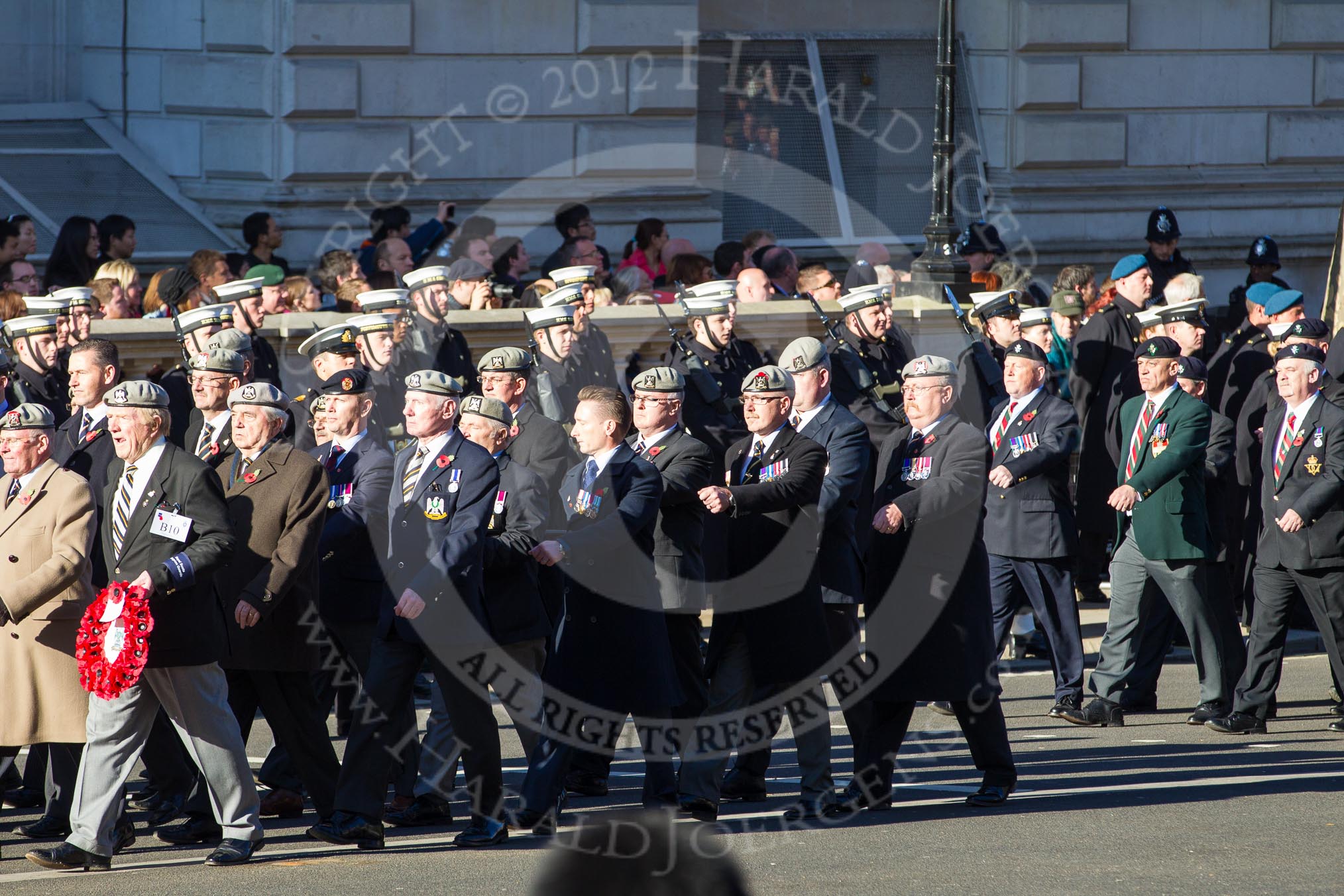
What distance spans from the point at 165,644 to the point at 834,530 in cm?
281

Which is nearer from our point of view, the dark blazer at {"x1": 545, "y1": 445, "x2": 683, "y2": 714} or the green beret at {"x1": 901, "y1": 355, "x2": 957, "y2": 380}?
the dark blazer at {"x1": 545, "y1": 445, "x2": 683, "y2": 714}

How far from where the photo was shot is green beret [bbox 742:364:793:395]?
322 inches

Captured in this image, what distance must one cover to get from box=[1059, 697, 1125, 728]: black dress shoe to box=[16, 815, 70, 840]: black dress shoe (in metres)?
4.78

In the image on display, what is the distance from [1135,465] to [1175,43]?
10490mm

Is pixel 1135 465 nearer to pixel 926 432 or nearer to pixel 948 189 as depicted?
pixel 926 432

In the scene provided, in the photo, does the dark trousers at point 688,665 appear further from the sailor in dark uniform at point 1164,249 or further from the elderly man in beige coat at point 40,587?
the sailor in dark uniform at point 1164,249

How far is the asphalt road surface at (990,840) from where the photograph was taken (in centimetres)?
692

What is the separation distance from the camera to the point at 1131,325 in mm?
12664

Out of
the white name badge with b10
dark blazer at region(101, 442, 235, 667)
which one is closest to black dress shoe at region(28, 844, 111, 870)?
dark blazer at region(101, 442, 235, 667)

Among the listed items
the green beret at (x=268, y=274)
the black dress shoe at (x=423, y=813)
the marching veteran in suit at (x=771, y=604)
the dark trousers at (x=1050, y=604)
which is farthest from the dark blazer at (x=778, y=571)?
the green beret at (x=268, y=274)

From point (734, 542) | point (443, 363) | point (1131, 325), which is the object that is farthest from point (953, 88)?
point (734, 542)

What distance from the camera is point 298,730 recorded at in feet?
25.7

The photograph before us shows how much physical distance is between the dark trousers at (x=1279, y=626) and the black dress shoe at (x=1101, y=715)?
1.84ft

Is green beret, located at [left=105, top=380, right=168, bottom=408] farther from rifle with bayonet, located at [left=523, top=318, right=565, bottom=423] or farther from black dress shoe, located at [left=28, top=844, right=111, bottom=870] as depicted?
rifle with bayonet, located at [left=523, top=318, right=565, bottom=423]
